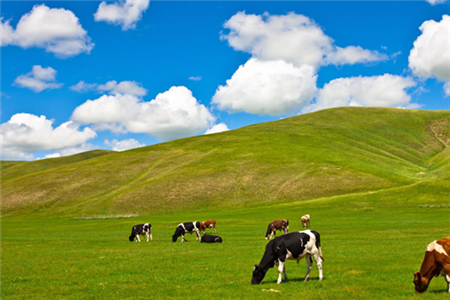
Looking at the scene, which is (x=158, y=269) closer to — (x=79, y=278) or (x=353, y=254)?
(x=79, y=278)

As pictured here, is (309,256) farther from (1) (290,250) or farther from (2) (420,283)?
(2) (420,283)

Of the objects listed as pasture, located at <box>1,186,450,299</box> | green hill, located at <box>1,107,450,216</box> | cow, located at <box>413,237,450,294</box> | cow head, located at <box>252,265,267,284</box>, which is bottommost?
pasture, located at <box>1,186,450,299</box>

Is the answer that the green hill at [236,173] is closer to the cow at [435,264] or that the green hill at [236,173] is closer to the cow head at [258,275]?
the cow head at [258,275]

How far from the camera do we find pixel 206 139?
597ft

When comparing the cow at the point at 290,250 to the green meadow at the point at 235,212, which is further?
the green meadow at the point at 235,212

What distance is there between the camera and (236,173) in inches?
4754

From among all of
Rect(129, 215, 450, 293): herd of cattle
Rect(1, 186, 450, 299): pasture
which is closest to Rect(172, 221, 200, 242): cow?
Rect(1, 186, 450, 299): pasture

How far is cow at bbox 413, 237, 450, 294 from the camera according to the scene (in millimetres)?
13674

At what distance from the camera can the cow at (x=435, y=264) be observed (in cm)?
1367

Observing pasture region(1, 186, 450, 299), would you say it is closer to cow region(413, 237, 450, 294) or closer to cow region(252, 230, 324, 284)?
cow region(413, 237, 450, 294)

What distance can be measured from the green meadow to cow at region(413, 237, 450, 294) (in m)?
0.62

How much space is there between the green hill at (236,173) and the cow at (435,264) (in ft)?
266

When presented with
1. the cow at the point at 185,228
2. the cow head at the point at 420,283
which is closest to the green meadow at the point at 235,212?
the cow head at the point at 420,283

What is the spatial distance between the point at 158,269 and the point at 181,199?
81863 millimetres
